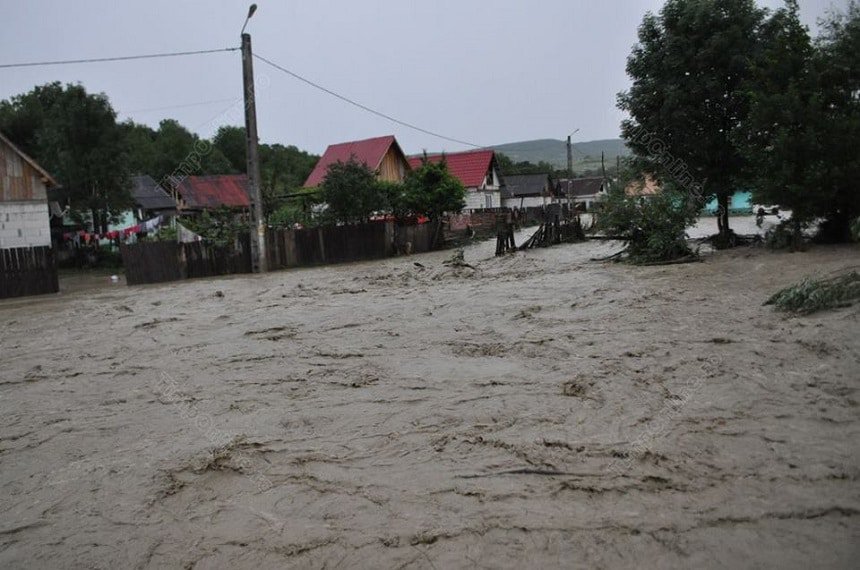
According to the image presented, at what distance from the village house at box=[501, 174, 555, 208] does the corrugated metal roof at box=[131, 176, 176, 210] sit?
102ft

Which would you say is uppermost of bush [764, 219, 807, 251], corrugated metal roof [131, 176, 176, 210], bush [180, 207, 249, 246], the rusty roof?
corrugated metal roof [131, 176, 176, 210]

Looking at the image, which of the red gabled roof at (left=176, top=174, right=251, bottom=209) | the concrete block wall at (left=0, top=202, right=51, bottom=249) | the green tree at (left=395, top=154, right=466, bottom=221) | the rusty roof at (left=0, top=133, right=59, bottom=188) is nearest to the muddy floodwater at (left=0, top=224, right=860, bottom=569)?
the concrete block wall at (left=0, top=202, right=51, bottom=249)

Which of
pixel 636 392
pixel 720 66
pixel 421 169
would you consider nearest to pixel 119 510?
pixel 636 392

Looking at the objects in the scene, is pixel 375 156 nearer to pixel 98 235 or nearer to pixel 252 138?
pixel 98 235

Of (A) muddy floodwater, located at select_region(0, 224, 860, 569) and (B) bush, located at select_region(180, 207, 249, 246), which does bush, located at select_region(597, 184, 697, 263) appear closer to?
(A) muddy floodwater, located at select_region(0, 224, 860, 569)

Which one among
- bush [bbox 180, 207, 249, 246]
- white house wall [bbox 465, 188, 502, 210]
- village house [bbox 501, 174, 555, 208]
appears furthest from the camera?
village house [bbox 501, 174, 555, 208]

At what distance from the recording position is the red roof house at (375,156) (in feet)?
121

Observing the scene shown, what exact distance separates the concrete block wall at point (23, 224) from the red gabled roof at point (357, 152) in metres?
15.5

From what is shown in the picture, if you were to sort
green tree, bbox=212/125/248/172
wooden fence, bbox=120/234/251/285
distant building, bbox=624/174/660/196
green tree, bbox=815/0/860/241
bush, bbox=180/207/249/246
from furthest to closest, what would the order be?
green tree, bbox=212/125/248/172, bush, bbox=180/207/249/246, wooden fence, bbox=120/234/251/285, distant building, bbox=624/174/660/196, green tree, bbox=815/0/860/241

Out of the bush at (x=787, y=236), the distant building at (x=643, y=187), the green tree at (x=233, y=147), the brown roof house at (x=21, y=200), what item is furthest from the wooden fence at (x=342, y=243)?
the green tree at (x=233, y=147)

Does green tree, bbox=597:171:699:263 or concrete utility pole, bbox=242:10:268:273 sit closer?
green tree, bbox=597:171:699:263

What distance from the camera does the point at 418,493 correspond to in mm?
3904

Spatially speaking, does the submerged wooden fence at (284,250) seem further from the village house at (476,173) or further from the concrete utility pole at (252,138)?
the village house at (476,173)

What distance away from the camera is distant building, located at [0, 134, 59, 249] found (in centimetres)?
2153
